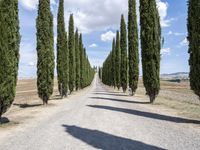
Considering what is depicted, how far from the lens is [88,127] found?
14.5 metres

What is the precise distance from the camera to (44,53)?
2753 cm

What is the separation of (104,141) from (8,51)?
714 cm

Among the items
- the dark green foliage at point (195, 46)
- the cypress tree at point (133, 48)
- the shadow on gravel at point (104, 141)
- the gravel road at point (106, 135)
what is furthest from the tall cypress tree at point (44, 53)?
the cypress tree at point (133, 48)

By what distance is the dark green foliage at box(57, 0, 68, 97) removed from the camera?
38781mm

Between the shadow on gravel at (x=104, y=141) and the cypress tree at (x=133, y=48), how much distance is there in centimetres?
2749

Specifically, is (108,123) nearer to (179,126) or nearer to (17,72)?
(179,126)

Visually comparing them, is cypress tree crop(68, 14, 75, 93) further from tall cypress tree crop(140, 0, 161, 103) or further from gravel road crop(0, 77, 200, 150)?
gravel road crop(0, 77, 200, 150)

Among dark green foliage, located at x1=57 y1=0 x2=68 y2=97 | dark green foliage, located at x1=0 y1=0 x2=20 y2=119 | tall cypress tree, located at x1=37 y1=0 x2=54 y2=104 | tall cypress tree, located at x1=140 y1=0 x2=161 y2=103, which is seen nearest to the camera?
dark green foliage, located at x1=0 y1=0 x2=20 y2=119

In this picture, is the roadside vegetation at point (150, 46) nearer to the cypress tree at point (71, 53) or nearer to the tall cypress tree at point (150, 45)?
the tall cypress tree at point (150, 45)

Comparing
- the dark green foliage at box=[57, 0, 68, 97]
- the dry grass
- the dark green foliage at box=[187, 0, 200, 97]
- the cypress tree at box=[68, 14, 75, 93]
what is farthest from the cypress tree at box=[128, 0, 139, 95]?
the dark green foliage at box=[187, 0, 200, 97]

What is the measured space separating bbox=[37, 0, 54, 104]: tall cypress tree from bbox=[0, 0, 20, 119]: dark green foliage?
34.1 ft

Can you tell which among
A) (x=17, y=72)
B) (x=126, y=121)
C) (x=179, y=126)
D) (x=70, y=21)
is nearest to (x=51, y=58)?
(x=17, y=72)

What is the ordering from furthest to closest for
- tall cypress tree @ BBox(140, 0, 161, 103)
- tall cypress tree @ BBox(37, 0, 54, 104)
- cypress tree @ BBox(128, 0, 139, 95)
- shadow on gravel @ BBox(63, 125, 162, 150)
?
cypress tree @ BBox(128, 0, 139, 95) → tall cypress tree @ BBox(140, 0, 161, 103) → tall cypress tree @ BBox(37, 0, 54, 104) → shadow on gravel @ BBox(63, 125, 162, 150)

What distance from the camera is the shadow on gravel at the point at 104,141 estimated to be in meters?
10.3
